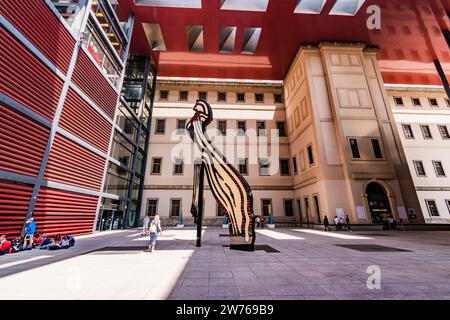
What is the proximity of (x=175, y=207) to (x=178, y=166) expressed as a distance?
→ 4.66 metres

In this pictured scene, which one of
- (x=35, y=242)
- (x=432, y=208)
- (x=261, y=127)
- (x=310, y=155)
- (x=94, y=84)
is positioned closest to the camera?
(x=35, y=242)

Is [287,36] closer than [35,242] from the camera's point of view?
No

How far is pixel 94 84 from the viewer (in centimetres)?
1302

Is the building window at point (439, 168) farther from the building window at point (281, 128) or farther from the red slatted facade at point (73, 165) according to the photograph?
the red slatted facade at point (73, 165)

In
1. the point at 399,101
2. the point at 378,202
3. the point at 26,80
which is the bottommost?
the point at 378,202

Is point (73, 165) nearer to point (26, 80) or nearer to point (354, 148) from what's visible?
point (26, 80)

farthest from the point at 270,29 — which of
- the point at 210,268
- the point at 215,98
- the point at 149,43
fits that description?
the point at 210,268

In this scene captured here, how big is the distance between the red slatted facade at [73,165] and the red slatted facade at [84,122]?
74 cm

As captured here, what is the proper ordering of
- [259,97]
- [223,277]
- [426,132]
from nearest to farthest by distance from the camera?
[223,277], [426,132], [259,97]

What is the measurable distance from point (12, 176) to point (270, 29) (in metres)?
21.0

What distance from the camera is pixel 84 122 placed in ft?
40.1

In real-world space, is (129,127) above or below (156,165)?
above

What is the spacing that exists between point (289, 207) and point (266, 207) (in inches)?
103

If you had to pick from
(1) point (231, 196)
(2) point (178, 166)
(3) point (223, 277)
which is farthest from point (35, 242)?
(2) point (178, 166)
